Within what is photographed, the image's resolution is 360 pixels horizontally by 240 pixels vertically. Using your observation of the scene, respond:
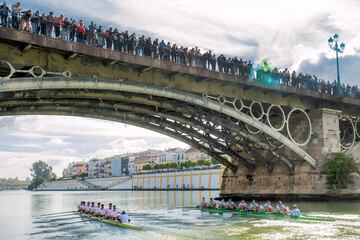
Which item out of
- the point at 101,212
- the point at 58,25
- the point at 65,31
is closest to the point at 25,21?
the point at 58,25

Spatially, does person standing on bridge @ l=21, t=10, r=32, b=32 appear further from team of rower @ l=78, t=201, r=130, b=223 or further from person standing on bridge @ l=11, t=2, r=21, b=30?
team of rower @ l=78, t=201, r=130, b=223

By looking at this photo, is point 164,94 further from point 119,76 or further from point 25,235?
point 25,235

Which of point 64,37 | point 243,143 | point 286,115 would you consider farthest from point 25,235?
point 286,115

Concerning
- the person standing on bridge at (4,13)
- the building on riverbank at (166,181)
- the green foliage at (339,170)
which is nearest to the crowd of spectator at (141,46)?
the person standing on bridge at (4,13)

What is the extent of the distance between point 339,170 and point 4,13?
27080mm

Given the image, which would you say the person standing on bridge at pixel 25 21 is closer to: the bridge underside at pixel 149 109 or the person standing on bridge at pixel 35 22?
the person standing on bridge at pixel 35 22

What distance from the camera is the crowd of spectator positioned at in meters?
22.0

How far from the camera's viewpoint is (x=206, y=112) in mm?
33656

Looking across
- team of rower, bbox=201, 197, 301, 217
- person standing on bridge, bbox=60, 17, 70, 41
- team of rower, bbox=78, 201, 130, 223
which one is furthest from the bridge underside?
team of rower, bbox=78, 201, 130, 223

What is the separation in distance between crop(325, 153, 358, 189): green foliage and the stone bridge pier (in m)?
0.48

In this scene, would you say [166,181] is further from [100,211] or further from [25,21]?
[25,21]

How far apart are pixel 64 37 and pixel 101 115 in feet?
38.9

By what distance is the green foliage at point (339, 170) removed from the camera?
3612 cm

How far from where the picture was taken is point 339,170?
118 feet
